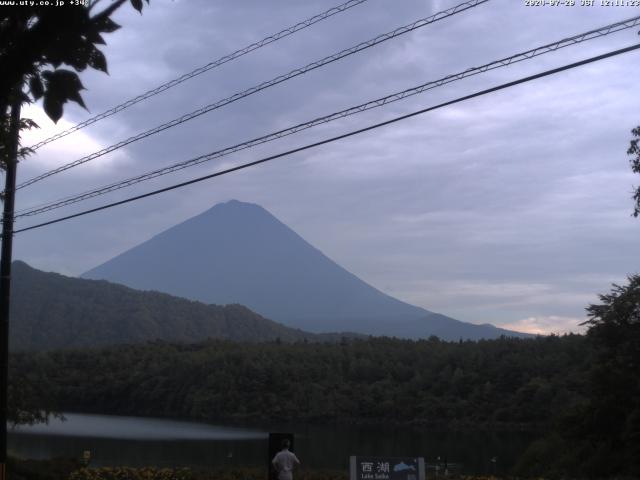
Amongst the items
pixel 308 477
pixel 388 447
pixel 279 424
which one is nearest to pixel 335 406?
pixel 279 424

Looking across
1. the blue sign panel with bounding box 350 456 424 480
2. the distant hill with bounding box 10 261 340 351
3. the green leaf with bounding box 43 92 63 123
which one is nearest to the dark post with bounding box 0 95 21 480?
the blue sign panel with bounding box 350 456 424 480

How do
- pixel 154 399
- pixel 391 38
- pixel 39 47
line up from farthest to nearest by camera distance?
pixel 154 399 < pixel 391 38 < pixel 39 47

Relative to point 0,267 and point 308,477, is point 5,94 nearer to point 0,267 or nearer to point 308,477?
point 0,267

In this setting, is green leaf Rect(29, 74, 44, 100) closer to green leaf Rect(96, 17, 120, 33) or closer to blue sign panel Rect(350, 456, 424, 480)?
green leaf Rect(96, 17, 120, 33)

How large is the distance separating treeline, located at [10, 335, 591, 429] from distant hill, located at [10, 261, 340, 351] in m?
69.8

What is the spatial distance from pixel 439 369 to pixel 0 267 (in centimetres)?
7752

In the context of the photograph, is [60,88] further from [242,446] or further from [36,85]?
[242,446]

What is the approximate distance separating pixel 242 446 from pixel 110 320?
13832cm

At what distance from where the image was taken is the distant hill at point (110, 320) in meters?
172

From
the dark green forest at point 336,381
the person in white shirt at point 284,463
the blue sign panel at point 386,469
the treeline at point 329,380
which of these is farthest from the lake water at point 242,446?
the blue sign panel at point 386,469

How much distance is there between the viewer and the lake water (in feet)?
124

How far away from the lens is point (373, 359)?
3871 inches

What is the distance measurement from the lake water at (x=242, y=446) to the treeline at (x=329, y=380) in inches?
309

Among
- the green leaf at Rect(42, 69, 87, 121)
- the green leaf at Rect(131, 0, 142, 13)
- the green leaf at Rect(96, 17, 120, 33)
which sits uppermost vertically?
the green leaf at Rect(131, 0, 142, 13)
